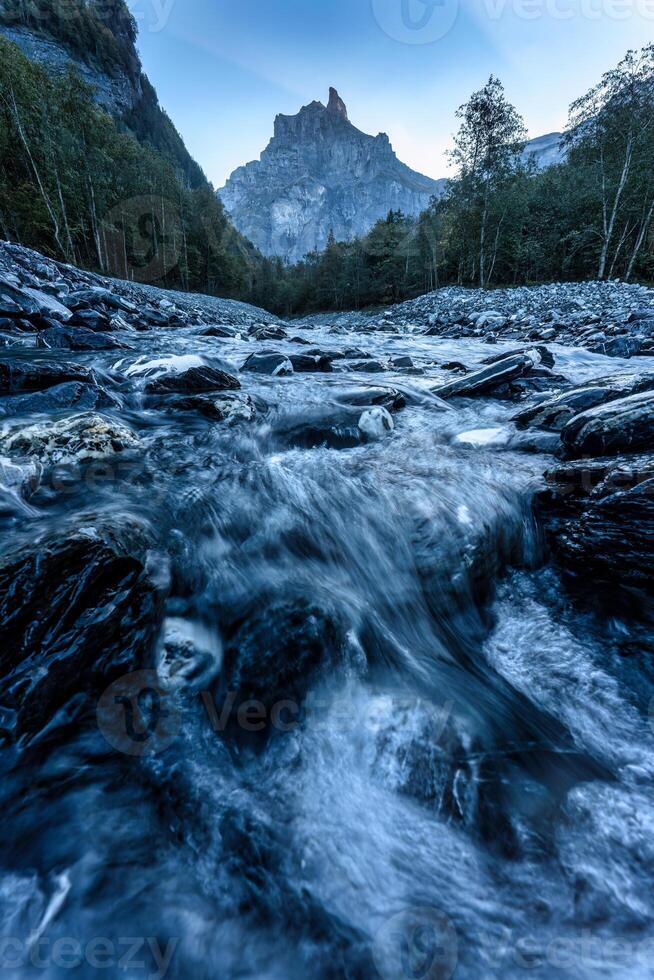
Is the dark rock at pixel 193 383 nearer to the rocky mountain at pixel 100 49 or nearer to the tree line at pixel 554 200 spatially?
the tree line at pixel 554 200

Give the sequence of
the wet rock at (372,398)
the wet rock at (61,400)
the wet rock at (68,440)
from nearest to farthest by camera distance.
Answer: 1. the wet rock at (68,440)
2. the wet rock at (61,400)
3. the wet rock at (372,398)

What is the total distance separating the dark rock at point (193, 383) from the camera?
3879 mm

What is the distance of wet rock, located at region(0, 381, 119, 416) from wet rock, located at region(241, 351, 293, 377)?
2.50 meters

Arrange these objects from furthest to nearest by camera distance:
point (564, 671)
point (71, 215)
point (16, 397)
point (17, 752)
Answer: point (71, 215) < point (16, 397) < point (564, 671) < point (17, 752)

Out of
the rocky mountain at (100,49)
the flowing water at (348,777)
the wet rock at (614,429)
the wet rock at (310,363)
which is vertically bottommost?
the flowing water at (348,777)

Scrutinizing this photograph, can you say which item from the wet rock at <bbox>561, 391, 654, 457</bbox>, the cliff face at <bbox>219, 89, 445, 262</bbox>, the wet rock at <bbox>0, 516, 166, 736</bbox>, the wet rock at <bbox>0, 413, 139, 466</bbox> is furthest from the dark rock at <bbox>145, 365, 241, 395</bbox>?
the cliff face at <bbox>219, 89, 445, 262</bbox>

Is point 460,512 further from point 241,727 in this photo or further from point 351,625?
point 241,727

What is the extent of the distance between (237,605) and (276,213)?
166 m

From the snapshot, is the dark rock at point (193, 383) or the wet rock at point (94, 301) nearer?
the dark rock at point (193, 383)

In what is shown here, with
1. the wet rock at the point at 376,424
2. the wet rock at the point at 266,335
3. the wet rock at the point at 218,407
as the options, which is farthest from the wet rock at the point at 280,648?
the wet rock at the point at 266,335

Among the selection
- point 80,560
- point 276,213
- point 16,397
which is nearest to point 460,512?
point 80,560

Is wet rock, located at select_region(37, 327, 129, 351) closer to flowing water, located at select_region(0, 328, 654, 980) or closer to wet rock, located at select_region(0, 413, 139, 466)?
wet rock, located at select_region(0, 413, 139, 466)

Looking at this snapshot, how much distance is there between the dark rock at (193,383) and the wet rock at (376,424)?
1564 millimetres

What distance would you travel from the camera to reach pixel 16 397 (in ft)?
9.52
